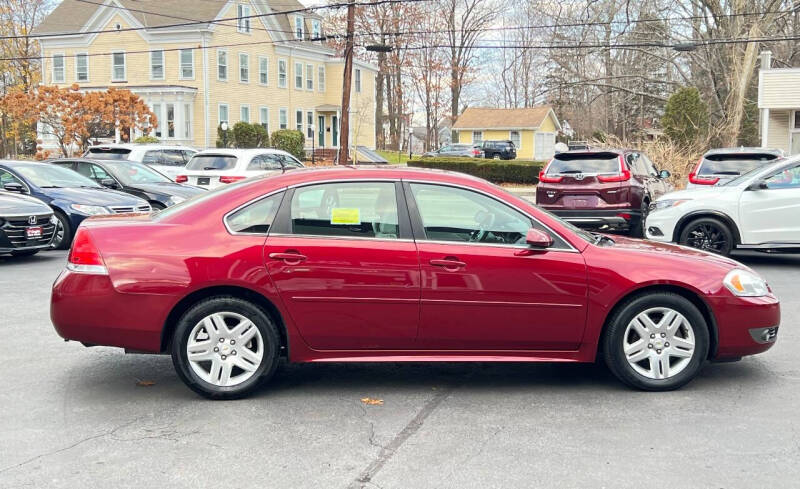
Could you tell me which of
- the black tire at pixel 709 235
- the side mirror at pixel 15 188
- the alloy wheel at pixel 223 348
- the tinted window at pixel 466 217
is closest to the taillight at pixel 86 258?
the alloy wheel at pixel 223 348

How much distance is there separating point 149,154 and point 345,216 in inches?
716

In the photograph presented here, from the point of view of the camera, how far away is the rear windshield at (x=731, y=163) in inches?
570

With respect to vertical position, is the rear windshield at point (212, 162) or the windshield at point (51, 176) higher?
the rear windshield at point (212, 162)

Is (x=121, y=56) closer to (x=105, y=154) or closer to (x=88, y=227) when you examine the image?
(x=105, y=154)

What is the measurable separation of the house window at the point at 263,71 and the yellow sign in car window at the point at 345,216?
4380cm

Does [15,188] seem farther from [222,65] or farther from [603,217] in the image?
[222,65]

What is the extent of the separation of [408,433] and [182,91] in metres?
40.6

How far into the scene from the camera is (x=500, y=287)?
5.40 metres

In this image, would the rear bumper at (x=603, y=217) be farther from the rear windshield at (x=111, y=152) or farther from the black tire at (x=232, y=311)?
the rear windshield at (x=111, y=152)

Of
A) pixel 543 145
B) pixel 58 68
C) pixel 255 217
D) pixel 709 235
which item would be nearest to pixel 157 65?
pixel 58 68

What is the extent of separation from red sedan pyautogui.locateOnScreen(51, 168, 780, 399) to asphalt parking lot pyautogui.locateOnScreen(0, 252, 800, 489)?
12.5 inches

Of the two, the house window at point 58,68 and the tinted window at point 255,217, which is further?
the house window at point 58,68

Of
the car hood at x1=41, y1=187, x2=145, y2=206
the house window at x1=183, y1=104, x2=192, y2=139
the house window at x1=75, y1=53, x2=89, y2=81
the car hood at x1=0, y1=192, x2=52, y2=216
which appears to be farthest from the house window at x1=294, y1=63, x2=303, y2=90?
the car hood at x1=0, y1=192, x2=52, y2=216

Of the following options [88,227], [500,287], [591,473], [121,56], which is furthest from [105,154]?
[121,56]
